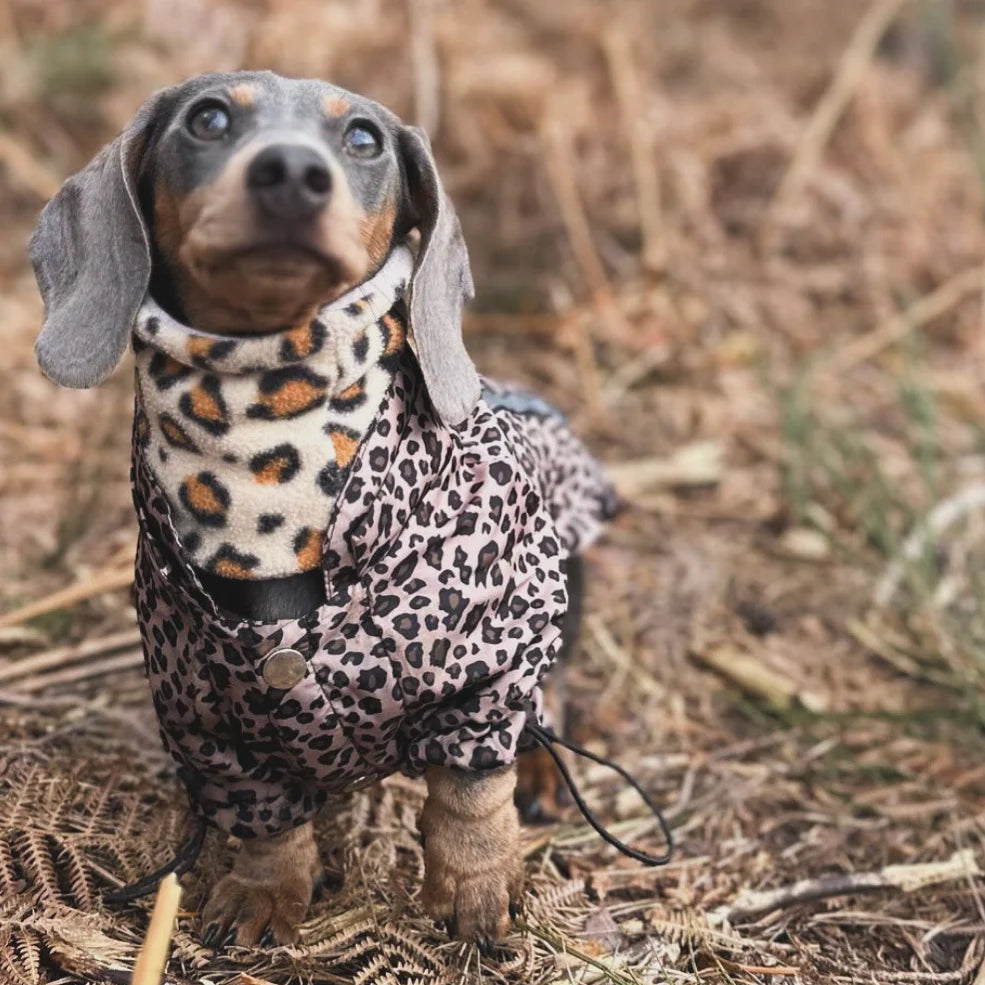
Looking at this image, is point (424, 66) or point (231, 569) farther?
point (424, 66)

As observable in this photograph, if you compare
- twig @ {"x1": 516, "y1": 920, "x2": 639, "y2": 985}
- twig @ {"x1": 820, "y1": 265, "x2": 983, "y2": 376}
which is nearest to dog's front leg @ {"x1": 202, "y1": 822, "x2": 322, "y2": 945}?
twig @ {"x1": 516, "y1": 920, "x2": 639, "y2": 985}

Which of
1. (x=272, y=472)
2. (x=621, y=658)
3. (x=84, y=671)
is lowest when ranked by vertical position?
(x=621, y=658)

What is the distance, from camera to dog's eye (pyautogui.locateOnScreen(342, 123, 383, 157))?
75.6 inches

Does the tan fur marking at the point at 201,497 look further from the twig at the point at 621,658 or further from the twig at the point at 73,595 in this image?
the twig at the point at 621,658

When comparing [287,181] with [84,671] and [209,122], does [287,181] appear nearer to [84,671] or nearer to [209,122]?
[209,122]

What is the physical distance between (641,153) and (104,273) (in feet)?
12.6

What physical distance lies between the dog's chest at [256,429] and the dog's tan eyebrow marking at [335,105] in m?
0.31

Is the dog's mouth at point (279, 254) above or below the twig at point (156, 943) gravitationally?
above

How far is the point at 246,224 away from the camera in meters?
1.70

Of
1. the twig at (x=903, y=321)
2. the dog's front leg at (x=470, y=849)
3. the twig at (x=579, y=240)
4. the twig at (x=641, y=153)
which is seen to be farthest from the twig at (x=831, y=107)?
the dog's front leg at (x=470, y=849)

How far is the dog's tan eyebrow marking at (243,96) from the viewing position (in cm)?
187

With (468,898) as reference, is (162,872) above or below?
below

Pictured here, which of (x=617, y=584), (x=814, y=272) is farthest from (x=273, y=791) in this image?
(x=814, y=272)

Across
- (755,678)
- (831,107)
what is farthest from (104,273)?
(831,107)
